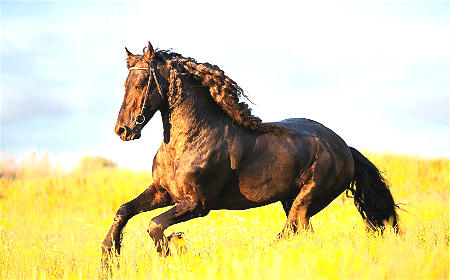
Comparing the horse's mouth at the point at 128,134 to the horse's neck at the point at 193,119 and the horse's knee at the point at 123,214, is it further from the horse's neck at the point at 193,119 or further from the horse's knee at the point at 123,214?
the horse's knee at the point at 123,214

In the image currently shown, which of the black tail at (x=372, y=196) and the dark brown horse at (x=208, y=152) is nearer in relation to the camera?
the dark brown horse at (x=208, y=152)

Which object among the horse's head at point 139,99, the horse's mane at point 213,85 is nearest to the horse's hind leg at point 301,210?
the horse's mane at point 213,85

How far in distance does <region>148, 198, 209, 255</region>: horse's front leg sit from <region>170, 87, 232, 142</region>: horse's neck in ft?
2.28

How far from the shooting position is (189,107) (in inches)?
228

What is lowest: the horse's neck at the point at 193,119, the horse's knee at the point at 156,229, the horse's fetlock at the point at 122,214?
the horse's knee at the point at 156,229

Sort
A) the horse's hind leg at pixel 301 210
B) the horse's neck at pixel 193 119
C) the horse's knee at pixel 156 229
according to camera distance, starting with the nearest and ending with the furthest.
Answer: the horse's knee at pixel 156 229, the horse's neck at pixel 193 119, the horse's hind leg at pixel 301 210

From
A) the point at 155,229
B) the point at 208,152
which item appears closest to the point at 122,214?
the point at 155,229

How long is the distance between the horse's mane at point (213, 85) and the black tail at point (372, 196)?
6.67 feet

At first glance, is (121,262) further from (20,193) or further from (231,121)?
(20,193)

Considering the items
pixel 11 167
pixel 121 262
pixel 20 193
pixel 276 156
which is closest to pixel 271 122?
pixel 276 156

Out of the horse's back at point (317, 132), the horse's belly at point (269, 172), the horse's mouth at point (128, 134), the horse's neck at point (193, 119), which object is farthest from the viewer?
the horse's back at point (317, 132)

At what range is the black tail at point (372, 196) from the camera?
292 inches

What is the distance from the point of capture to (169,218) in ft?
18.2

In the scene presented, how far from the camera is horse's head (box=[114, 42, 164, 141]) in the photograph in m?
5.61
